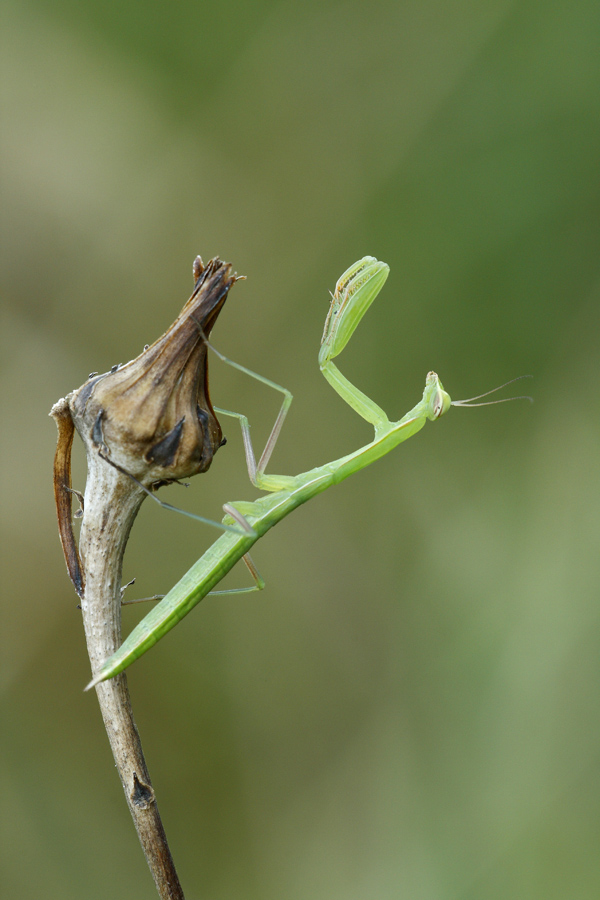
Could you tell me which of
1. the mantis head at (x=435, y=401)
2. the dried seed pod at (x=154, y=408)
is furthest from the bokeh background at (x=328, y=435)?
the dried seed pod at (x=154, y=408)

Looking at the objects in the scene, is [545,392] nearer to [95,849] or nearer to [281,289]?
[281,289]

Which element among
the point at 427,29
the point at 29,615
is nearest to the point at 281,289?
the point at 427,29

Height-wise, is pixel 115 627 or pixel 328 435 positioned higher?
pixel 328 435

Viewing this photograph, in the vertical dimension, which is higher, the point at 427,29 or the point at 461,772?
the point at 427,29

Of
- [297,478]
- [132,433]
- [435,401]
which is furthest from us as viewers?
[435,401]

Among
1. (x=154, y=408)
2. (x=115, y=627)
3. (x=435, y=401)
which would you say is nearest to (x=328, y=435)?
(x=435, y=401)

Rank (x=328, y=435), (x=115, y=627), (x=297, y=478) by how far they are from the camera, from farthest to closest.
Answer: (x=328, y=435)
(x=297, y=478)
(x=115, y=627)

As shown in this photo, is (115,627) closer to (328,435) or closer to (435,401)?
(435,401)
